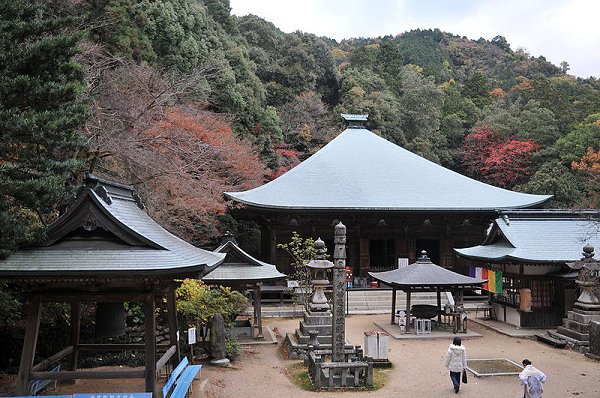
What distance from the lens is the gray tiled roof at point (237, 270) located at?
16.4m

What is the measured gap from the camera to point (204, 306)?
46.2 ft

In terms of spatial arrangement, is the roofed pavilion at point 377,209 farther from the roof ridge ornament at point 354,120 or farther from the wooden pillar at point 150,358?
the wooden pillar at point 150,358

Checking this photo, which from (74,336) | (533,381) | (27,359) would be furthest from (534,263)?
(27,359)

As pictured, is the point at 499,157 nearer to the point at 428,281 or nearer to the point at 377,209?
the point at 377,209

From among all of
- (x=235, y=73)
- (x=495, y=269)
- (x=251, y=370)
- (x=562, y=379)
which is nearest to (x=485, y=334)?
(x=495, y=269)

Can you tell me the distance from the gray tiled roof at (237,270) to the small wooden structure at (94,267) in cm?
692

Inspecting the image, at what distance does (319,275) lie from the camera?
15.4 metres

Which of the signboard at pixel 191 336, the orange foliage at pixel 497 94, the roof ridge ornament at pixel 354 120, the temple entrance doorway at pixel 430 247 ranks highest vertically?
the orange foliage at pixel 497 94

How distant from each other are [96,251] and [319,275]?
781 centimetres

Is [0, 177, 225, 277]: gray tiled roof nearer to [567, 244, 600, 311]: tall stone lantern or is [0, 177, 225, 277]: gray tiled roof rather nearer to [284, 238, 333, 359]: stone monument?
[284, 238, 333, 359]: stone monument

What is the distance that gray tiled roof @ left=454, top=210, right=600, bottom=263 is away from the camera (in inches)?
727

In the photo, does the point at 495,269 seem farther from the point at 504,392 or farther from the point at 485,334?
the point at 504,392

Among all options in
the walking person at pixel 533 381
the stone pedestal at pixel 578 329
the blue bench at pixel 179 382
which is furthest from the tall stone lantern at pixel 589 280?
the blue bench at pixel 179 382

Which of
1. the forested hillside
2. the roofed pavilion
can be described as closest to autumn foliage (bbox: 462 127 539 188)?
the forested hillside
